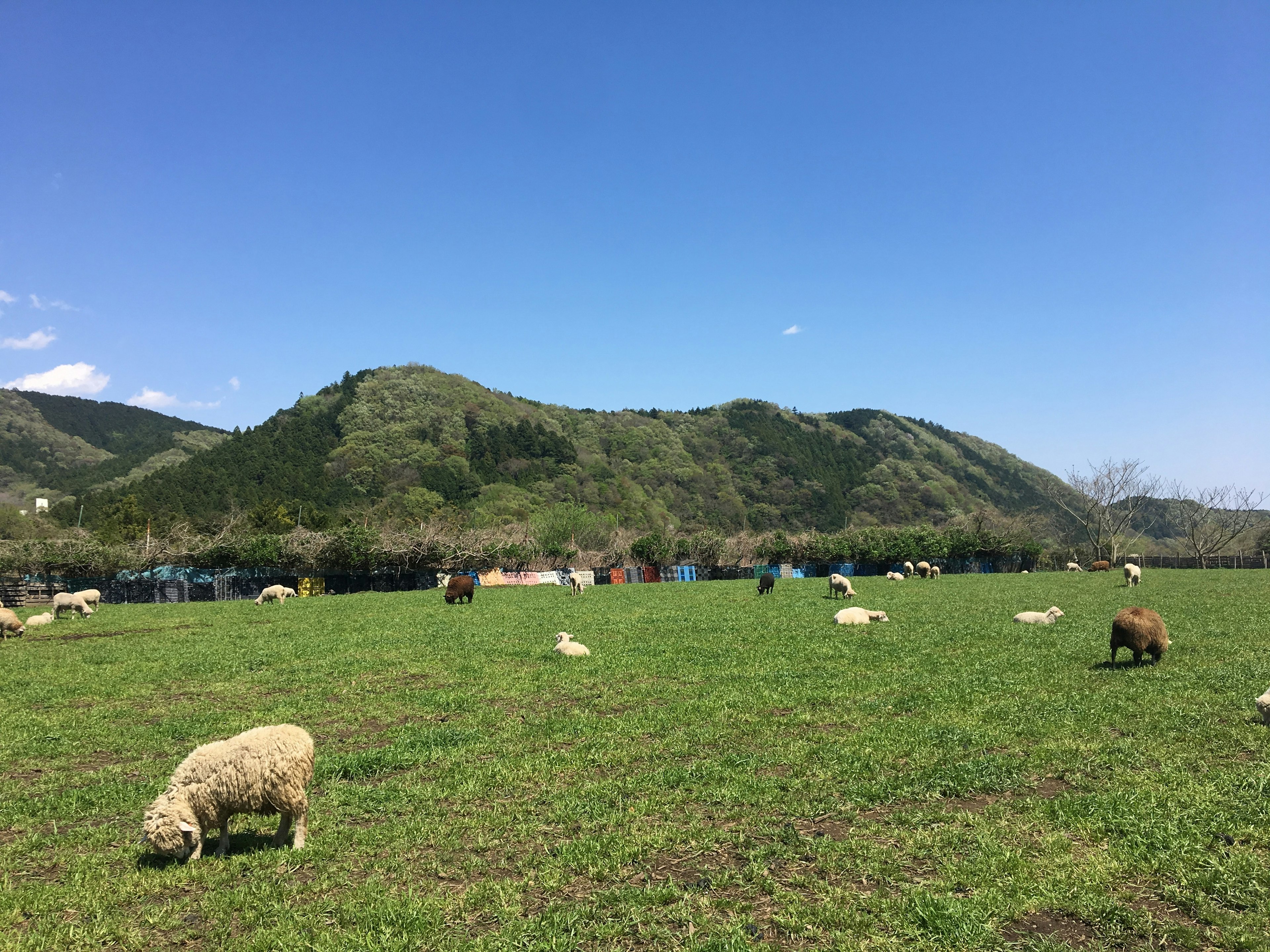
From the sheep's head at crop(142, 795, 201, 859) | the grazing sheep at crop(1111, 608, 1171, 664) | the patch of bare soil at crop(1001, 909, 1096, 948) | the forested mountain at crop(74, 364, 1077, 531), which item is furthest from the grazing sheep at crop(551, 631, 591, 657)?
the forested mountain at crop(74, 364, 1077, 531)

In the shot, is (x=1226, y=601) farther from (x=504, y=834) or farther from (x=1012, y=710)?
(x=504, y=834)

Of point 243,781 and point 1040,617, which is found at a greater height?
point 243,781

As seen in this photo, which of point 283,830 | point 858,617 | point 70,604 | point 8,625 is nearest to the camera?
point 283,830

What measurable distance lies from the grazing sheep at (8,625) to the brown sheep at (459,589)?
43.8 feet

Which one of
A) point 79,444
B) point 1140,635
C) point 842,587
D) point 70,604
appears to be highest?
point 79,444

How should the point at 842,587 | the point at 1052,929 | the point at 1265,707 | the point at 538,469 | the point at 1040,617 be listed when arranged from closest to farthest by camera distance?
the point at 1052,929 → the point at 1265,707 → the point at 1040,617 → the point at 842,587 → the point at 538,469

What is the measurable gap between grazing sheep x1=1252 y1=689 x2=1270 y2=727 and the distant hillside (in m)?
103

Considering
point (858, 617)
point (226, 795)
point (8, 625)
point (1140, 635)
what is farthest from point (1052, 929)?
point (8, 625)

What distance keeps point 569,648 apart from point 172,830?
930 cm

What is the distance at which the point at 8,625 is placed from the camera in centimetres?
1980

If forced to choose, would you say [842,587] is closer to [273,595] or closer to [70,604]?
[273,595]

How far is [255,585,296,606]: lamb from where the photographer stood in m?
32.5

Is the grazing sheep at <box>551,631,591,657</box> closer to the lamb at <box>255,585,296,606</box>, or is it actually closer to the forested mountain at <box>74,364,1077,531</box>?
the lamb at <box>255,585,296,606</box>

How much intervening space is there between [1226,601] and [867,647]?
15.1 m
